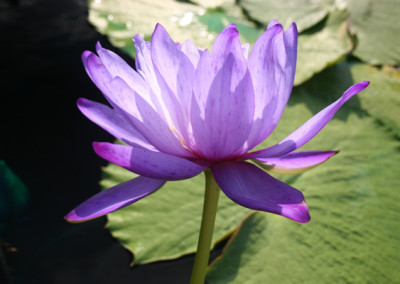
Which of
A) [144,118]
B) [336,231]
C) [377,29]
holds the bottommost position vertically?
[336,231]

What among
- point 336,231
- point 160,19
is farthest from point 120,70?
point 160,19

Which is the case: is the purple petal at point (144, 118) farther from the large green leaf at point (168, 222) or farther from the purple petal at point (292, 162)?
the large green leaf at point (168, 222)

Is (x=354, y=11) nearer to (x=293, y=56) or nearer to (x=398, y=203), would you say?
(x=398, y=203)

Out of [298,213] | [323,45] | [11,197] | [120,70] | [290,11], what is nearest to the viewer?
[298,213]

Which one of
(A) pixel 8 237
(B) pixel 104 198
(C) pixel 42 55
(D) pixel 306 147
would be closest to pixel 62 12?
(C) pixel 42 55

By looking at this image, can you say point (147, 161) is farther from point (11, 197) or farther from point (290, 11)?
point (290, 11)


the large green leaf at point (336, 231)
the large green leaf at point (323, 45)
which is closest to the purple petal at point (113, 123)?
the large green leaf at point (336, 231)

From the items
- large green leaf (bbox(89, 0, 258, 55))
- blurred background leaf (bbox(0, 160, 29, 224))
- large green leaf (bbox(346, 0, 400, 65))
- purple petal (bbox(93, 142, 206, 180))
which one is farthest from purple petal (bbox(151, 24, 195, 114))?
large green leaf (bbox(346, 0, 400, 65))
